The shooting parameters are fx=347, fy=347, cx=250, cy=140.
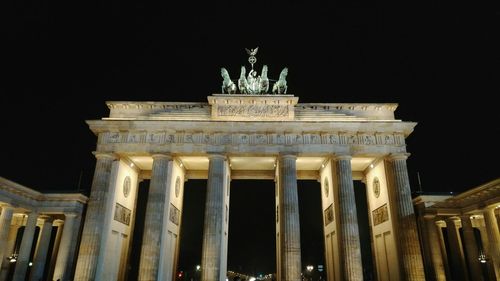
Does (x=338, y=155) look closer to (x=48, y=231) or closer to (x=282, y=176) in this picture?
(x=282, y=176)

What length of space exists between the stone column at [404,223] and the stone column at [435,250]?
10.5 feet

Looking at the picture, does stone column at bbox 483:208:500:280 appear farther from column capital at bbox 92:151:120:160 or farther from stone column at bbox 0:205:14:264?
stone column at bbox 0:205:14:264

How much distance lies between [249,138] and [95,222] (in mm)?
13207

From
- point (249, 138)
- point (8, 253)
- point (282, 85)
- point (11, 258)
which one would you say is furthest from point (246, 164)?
point (8, 253)

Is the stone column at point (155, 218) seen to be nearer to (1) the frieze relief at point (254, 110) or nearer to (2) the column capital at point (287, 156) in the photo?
(1) the frieze relief at point (254, 110)

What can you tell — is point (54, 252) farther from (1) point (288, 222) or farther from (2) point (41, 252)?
(1) point (288, 222)

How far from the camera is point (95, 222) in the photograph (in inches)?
1005

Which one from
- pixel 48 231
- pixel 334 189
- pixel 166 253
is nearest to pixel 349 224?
pixel 334 189

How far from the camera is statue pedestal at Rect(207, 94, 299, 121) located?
29156 millimetres

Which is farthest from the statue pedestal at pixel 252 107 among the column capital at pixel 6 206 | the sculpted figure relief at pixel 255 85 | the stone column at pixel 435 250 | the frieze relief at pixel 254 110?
the column capital at pixel 6 206

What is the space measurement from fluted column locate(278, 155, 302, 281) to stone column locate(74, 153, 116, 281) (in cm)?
1332

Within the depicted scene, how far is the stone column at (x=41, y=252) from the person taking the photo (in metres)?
27.6

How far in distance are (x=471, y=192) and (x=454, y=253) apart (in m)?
6.38

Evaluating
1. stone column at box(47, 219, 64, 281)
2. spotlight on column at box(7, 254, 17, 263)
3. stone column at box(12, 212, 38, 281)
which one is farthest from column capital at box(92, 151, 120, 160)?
spotlight on column at box(7, 254, 17, 263)
